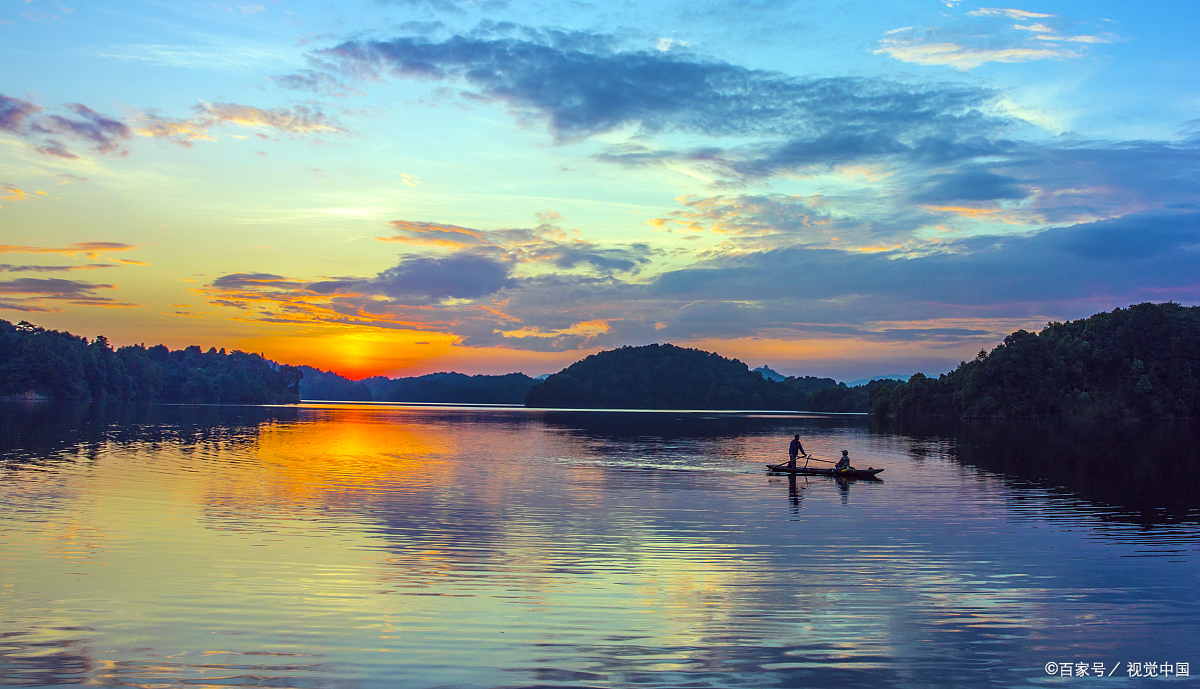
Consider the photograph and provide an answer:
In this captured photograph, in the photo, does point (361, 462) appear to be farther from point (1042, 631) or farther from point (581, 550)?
point (1042, 631)

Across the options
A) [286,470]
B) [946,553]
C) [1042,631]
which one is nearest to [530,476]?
[286,470]

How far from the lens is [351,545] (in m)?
21.8

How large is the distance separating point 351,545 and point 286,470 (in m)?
24.5

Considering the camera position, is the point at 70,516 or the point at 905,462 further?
the point at 905,462

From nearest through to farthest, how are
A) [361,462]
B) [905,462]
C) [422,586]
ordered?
[422,586]
[361,462]
[905,462]

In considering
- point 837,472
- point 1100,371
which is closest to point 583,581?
point 837,472

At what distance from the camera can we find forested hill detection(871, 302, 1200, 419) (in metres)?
131

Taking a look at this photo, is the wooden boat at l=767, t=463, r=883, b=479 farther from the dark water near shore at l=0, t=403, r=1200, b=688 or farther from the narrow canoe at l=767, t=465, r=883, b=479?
the dark water near shore at l=0, t=403, r=1200, b=688

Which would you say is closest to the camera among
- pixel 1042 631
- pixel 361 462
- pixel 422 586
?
pixel 1042 631

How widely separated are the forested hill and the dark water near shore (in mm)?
108723

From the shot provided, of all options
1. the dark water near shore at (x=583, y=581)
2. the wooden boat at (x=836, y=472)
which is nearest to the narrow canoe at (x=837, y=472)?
the wooden boat at (x=836, y=472)

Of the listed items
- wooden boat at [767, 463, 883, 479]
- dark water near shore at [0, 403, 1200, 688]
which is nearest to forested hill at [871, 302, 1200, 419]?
dark water near shore at [0, 403, 1200, 688]

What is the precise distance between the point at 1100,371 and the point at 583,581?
151775mm

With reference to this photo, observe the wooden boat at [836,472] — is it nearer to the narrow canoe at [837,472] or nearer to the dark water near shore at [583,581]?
the narrow canoe at [837,472]
